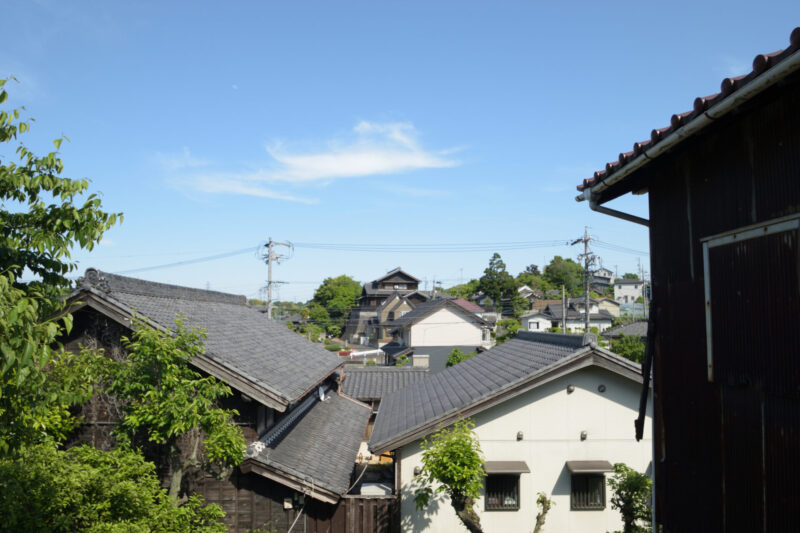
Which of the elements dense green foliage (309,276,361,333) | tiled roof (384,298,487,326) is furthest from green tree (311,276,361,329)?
tiled roof (384,298,487,326)

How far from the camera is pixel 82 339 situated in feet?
34.9

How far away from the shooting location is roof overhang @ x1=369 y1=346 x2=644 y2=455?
35.8 feet

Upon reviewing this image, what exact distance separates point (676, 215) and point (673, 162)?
54 centimetres

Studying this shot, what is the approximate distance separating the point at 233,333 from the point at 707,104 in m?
13.5

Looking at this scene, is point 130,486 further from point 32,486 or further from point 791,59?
point 791,59

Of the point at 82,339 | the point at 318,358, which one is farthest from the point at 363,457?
the point at 82,339

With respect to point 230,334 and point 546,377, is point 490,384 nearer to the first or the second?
point 546,377

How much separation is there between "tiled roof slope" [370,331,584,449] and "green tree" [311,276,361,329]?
64.5 meters

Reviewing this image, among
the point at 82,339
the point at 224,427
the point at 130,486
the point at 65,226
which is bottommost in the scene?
the point at 130,486

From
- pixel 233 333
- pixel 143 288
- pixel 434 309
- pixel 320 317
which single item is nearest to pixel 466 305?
pixel 434 309

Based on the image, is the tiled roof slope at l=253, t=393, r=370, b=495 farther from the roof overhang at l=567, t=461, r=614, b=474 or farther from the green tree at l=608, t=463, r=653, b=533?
the green tree at l=608, t=463, r=653, b=533

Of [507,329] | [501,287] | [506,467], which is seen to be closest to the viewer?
[506,467]

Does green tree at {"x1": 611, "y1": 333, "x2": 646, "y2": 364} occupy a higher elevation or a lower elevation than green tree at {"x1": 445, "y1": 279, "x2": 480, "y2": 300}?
lower

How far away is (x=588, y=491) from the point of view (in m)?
11.2
